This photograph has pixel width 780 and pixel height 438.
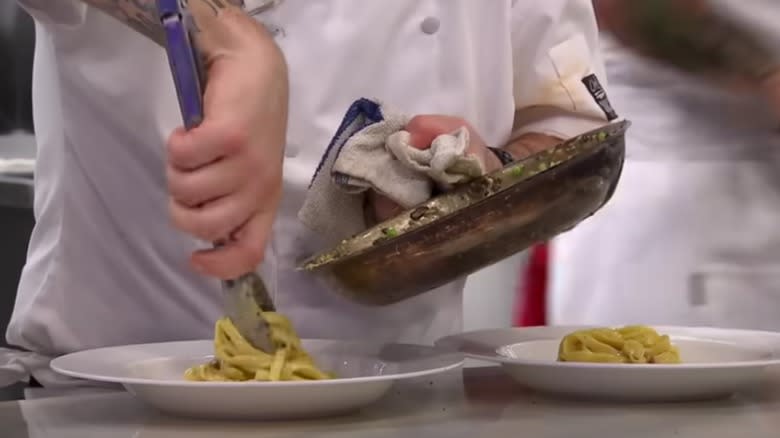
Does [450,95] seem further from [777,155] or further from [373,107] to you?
[777,155]

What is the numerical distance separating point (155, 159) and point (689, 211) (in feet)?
2.65

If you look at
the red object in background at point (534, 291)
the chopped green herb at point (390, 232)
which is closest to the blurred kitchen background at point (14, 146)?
the red object in background at point (534, 291)

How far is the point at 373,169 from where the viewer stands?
0.78 meters

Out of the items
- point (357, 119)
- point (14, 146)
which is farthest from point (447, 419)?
point (14, 146)

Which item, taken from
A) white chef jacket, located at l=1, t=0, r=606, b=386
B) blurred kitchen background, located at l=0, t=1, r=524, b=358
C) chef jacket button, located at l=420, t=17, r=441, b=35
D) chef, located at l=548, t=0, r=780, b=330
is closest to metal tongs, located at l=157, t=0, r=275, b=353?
white chef jacket, located at l=1, t=0, r=606, b=386

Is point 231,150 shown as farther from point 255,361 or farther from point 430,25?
point 430,25

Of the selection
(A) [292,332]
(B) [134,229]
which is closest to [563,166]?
(A) [292,332]

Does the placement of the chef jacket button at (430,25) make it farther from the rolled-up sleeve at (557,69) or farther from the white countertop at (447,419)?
the white countertop at (447,419)

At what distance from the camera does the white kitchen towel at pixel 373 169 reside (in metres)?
0.73

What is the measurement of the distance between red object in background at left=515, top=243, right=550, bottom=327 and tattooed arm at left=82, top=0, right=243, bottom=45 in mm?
1230

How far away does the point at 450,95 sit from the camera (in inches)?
38.3

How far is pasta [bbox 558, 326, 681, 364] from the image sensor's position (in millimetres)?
767

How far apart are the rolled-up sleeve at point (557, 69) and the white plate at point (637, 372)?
0.88 ft

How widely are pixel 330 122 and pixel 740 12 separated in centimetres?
48
